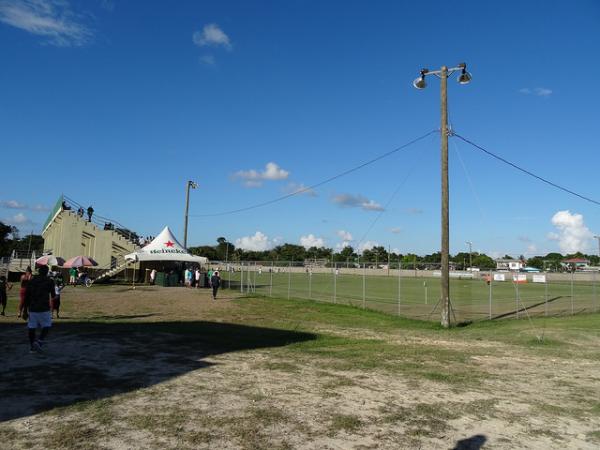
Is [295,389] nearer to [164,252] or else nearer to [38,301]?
[38,301]

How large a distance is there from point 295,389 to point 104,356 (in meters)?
4.51

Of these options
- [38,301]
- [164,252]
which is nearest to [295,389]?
[38,301]

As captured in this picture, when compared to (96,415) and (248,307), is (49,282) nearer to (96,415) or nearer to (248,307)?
(96,415)

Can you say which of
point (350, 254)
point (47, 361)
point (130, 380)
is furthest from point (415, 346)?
point (350, 254)

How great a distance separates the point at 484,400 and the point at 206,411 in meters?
4.02

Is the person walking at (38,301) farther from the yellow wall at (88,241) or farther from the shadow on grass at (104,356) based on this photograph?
the yellow wall at (88,241)

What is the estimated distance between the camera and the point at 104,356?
31.9ft

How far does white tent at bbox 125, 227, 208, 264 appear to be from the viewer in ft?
112

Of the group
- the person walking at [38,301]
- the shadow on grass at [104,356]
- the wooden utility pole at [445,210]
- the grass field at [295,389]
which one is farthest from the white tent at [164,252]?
the person walking at [38,301]

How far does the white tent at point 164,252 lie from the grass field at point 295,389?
19859mm

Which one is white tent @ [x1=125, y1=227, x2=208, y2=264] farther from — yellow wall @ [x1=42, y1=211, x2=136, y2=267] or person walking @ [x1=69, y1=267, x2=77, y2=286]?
yellow wall @ [x1=42, y1=211, x2=136, y2=267]

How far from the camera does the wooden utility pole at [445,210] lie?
1697 cm

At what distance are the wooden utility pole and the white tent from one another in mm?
21893

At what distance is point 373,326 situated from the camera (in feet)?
53.9
